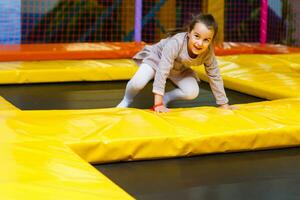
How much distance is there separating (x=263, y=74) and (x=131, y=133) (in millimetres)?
2093

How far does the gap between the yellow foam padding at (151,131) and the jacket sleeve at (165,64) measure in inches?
5.9

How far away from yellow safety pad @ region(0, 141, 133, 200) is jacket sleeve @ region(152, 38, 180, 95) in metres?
A: 0.83

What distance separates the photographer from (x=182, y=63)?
122 inches

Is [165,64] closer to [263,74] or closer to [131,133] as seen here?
[131,133]

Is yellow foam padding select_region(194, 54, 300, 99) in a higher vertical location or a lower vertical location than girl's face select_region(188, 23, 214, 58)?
lower

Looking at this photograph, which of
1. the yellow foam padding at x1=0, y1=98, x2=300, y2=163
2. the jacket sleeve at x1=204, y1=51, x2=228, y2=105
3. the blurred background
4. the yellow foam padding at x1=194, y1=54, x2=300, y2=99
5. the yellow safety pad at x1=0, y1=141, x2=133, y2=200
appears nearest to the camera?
the yellow safety pad at x1=0, y1=141, x2=133, y2=200

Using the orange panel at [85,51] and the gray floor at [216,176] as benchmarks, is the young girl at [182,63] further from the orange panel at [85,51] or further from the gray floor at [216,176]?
the orange panel at [85,51]

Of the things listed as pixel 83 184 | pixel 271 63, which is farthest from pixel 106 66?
pixel 83 184

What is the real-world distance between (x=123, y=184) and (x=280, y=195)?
21.9 inches

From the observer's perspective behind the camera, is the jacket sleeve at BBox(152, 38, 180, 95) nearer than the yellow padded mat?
Yes

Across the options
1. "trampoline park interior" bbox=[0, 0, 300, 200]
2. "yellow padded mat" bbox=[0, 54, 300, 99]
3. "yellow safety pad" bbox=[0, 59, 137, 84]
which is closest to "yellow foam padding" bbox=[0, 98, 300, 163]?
"trampoline park interior" bbox=[0, 0, 300, 200]

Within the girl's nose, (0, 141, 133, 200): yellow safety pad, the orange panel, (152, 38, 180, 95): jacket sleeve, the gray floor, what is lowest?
the gray floor

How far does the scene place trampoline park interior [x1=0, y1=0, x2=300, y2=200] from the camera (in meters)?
→ 2.02

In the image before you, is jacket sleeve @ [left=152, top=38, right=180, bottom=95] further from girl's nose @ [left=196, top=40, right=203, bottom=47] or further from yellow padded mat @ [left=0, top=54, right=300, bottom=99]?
yellow padded mat @ [left=0, top=54, right=300, bottom=99]
